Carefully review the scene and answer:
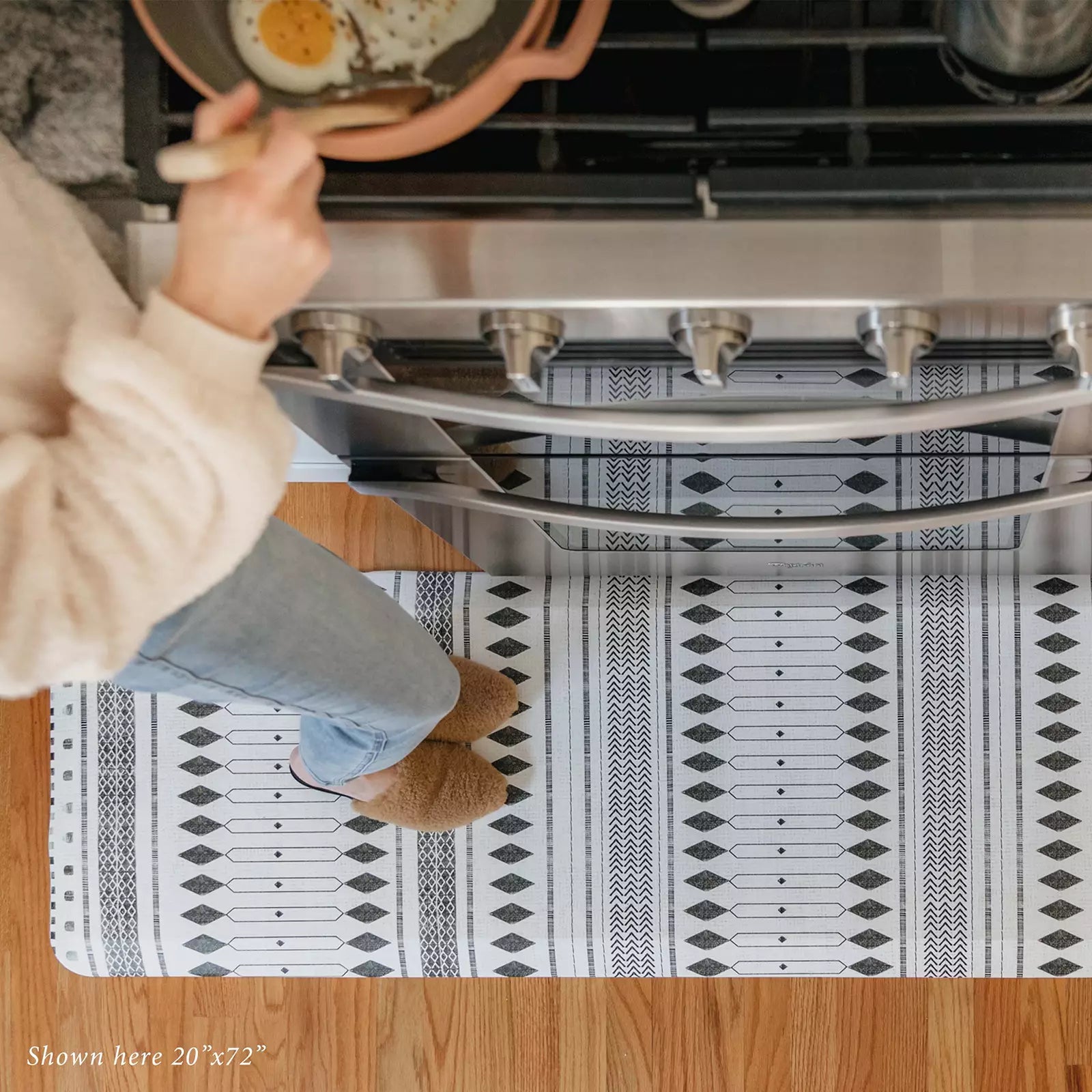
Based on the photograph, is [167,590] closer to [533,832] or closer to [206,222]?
[206,222]

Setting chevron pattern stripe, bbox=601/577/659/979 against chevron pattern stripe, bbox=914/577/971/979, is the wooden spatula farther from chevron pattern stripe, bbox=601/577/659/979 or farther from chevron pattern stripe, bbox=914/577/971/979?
chevron pattern stripe, bbox=914/577/971/979

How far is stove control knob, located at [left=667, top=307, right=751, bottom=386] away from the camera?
46 centimetres

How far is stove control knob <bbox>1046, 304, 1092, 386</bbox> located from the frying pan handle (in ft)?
0.77

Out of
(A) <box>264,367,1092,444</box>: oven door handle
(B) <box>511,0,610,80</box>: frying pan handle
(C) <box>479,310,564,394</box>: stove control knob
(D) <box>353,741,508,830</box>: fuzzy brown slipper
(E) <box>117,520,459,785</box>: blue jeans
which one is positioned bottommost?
(D) <box>353,741,508,830</box>: fuzzy brown slipper

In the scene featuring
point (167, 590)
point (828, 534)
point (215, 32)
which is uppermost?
point (215, 32)

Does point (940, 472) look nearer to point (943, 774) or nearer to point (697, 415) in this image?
point (697, 415)

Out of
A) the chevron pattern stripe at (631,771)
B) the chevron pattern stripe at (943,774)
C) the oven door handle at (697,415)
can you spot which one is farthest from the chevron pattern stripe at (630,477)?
the chevron pattern stripe at (943,774)

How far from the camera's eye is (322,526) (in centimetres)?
135

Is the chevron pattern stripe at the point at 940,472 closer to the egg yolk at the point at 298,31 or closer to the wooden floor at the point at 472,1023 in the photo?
the egg yolk at the point at 298,31

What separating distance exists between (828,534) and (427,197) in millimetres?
442

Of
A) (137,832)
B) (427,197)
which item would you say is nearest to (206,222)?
(427,197)

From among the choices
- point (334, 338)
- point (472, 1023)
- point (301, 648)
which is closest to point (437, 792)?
point (472, 1023)

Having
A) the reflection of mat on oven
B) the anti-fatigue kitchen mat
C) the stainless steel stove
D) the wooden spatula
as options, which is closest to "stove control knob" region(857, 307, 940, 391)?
the stainless steel stove

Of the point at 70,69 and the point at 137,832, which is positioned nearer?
the point at 70,69
